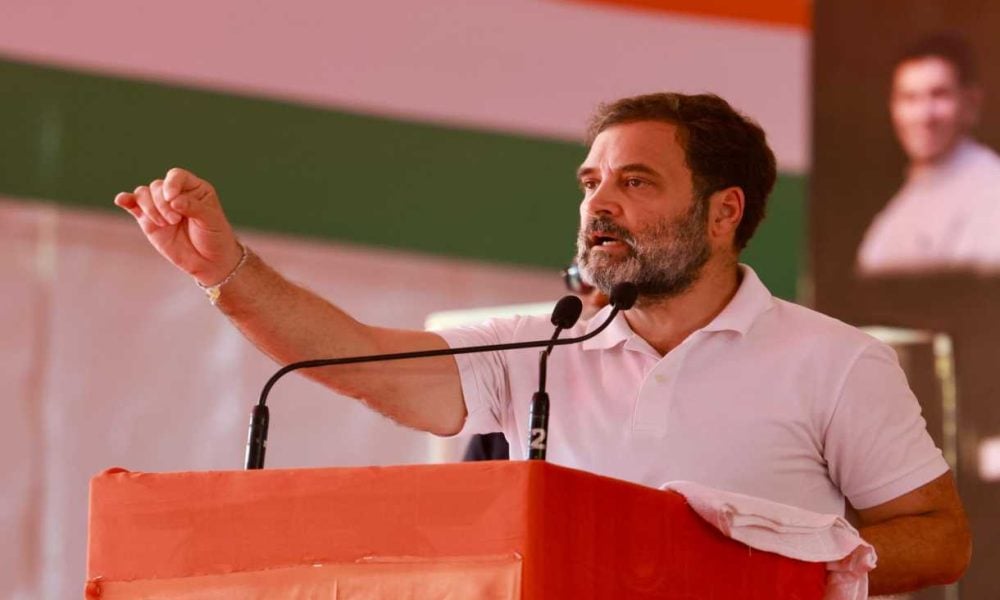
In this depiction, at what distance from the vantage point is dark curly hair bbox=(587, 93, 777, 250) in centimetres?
246

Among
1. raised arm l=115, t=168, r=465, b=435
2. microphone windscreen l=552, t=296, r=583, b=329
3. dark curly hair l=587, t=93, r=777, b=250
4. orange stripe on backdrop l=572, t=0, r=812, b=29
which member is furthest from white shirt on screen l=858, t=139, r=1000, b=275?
microphone windscreen l=552, t=296, r=583, b=329

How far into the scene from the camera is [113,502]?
184cm

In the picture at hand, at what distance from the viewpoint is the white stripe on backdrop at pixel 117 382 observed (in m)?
4.64

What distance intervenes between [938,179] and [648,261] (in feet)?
6.85

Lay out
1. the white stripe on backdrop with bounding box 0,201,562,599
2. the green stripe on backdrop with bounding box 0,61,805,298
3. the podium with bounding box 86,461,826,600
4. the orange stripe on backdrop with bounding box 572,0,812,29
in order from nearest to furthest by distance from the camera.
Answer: the podium with bounding box 86,461,826,600
the white stripe on backdrop with bounding box 0,201,562,599
the green stripe on backdrop with bounding box 0,61,805,298
the orange stripe on backdrop with bounding box 572,0,812,29

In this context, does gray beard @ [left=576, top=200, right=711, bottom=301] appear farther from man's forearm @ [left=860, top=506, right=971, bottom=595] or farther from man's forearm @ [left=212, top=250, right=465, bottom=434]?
man's forearm @ [left=860, top=506, right=971, bottom=595]

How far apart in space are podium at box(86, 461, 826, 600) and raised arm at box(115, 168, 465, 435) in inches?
15.5

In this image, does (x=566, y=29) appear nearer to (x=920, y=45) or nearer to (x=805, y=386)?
(x=920, y=45)

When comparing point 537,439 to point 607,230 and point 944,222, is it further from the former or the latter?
point 944,222

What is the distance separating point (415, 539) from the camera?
5.46 feet

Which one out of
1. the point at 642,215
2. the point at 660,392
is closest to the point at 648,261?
the point at 642,215

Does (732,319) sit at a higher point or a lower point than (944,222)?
lower

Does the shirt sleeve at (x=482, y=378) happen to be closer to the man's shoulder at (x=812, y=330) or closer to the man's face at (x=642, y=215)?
the man's face at (x=642, y=215)

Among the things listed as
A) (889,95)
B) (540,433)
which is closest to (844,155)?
(889,95)
